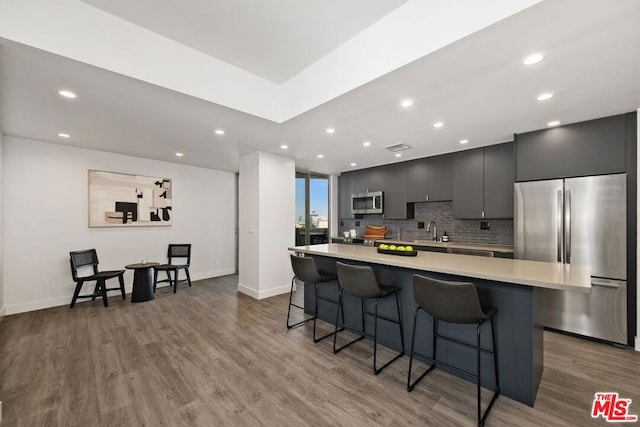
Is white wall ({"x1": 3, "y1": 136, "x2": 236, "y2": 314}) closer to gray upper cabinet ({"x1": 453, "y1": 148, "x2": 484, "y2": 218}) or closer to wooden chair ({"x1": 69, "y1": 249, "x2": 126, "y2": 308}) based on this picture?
wooden chair ({"x1": 69, "y1": 249, "x2": 126, "y2": 308})

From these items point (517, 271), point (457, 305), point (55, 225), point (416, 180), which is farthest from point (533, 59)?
point (55, 225)

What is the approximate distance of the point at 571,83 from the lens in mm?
2244

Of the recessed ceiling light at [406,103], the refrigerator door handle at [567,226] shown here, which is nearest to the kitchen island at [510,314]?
the refrigerator door handle at [567,226]

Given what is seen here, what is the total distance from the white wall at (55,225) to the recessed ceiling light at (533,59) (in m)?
5.75

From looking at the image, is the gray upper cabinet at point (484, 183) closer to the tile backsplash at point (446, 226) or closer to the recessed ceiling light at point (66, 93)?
the tile backsplash at point (446, 226)

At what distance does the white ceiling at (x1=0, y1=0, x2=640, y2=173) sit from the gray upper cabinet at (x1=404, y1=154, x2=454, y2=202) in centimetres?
55

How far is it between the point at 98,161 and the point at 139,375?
155 inches

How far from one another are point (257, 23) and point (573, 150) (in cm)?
372

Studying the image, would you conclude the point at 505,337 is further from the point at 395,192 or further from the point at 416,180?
the point at 395,192

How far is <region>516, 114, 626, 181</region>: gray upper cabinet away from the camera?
9.50 ft

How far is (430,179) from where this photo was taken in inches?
194

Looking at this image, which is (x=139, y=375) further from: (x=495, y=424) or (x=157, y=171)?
(x=157, y=171)

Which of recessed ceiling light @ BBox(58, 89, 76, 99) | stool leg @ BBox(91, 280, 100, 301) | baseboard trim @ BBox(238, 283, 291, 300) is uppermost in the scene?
recessed ceiling light @ BBox(58, 89, 76, 99)

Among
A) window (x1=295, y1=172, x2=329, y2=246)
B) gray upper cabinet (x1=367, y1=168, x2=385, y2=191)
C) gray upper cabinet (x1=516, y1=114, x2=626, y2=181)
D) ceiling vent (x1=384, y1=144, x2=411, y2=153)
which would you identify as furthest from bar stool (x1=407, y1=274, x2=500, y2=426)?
window (x1=295, y1=172, x2=329, y2=246)
